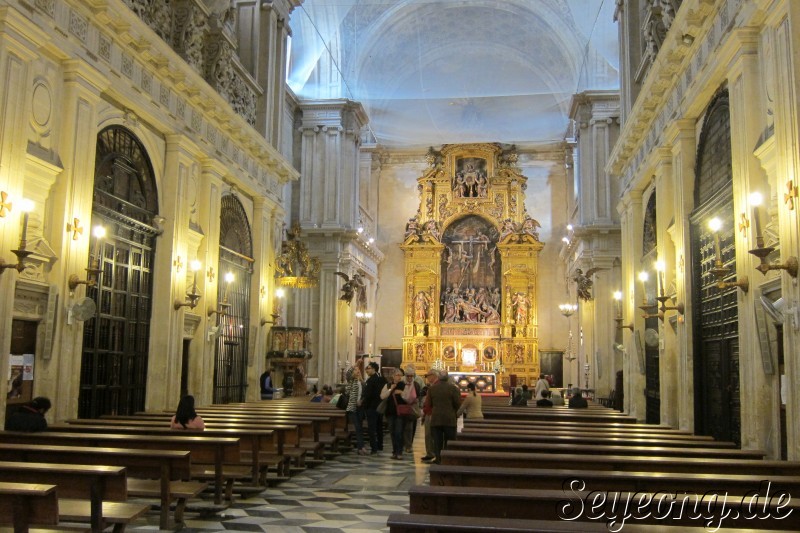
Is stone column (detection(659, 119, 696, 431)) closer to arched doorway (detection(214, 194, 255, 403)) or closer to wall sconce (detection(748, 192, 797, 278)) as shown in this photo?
wall sconce (detection(748, 192, 797, 278))

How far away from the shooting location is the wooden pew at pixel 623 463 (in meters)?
6.32

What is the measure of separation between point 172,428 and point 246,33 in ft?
43.3

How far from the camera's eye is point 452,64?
3334cm

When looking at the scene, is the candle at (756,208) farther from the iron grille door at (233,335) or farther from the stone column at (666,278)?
the iron grille door at (233,335)

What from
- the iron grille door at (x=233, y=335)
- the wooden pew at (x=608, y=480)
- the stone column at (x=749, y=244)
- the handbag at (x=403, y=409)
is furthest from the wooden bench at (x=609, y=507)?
the iron grille door at (x=233, y=335)

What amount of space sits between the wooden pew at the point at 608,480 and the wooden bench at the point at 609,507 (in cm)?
49

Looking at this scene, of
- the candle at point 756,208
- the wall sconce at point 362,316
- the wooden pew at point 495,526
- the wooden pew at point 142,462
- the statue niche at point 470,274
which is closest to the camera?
the wooden pew at point 495,526

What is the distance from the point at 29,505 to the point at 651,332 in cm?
1178

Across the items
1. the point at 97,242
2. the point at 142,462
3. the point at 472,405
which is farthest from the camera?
the point at 472,405

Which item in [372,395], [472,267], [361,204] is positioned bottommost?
[372,395]

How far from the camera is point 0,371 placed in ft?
29.2

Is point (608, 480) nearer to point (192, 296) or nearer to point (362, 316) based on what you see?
point (192, 296)

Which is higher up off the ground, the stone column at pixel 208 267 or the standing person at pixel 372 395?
the stone column at pixel 208 267

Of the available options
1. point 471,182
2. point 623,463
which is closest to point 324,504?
point 623,463
